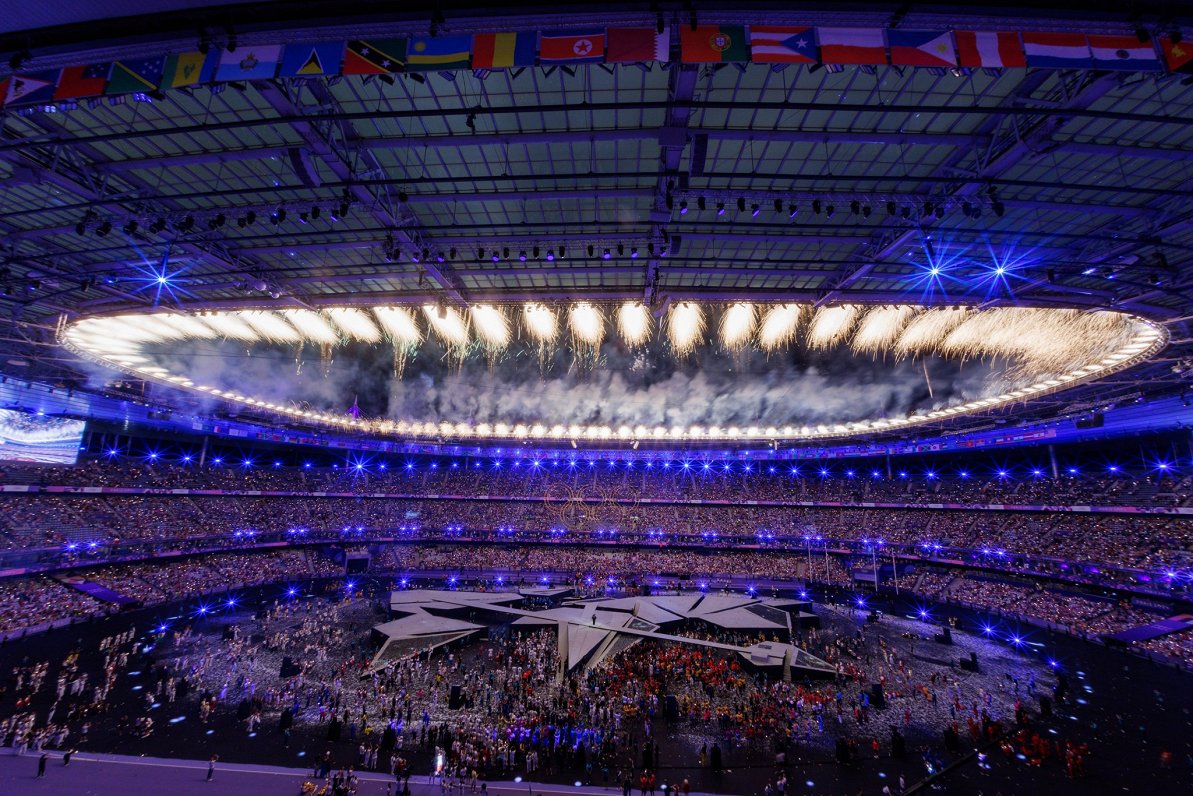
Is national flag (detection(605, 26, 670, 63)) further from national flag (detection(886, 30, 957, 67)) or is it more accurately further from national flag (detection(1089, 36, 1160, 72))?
national flag (detection(1089, 36, 1160, 72))

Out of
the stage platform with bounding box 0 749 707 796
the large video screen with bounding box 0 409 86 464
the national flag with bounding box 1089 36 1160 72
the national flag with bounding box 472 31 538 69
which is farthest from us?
the large video screen with bounding box 0 409 86 464

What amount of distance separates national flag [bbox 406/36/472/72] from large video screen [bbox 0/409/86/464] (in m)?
44.8

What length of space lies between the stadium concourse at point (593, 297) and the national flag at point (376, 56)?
0.06 m

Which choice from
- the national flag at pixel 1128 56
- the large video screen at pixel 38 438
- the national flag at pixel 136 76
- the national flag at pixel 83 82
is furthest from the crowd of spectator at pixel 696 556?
the national flag at pixel 1128 56

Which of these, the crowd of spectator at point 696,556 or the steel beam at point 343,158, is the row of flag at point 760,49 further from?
the crowd of spectator at point 696,556

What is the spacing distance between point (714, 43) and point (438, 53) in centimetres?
496

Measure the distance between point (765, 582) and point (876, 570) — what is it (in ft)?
37.2

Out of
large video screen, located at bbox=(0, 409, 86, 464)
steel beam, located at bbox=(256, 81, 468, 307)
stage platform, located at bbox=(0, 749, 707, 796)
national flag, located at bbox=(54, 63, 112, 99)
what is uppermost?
steel beam, located at bbox=(256, 81, 468, 307)

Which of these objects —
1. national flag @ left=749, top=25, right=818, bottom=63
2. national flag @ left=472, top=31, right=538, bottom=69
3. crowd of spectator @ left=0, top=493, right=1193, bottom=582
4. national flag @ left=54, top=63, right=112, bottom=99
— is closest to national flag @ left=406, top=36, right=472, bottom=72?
national flag @ left=472, top=31, right=538, bottom=69

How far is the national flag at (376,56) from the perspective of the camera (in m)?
8.41

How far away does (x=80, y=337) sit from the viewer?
2402 centimetres

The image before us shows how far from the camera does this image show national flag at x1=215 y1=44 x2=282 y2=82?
866 centimetres

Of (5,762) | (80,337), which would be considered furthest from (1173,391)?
(80,337)

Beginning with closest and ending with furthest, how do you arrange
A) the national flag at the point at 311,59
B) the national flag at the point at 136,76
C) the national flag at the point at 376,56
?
the national flag at the point at 376,56 → the national flag at the point at 311,59 → the national flag at the point at 136,76
